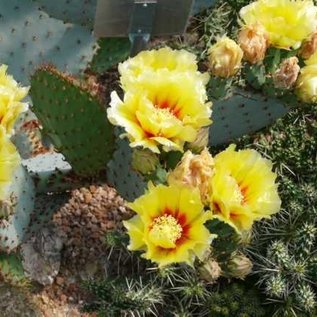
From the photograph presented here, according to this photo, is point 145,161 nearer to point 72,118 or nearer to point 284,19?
point 72,118

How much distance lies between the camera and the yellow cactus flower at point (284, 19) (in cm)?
192

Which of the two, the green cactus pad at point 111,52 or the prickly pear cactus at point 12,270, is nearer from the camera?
the prickly pear cactus at point 12,270

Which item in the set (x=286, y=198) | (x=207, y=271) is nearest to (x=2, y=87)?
(x=207, y=271)

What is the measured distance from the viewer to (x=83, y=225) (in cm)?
228

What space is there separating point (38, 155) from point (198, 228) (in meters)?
0.84

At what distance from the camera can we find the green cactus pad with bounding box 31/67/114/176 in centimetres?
195

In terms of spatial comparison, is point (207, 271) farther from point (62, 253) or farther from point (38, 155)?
point (38, 155)

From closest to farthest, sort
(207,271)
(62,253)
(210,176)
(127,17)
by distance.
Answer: (210,176), (207,271), (127,17), (62,253)

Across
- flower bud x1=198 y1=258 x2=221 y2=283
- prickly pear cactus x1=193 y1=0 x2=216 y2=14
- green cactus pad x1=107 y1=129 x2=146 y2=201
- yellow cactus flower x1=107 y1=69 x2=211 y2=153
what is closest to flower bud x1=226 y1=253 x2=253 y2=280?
flower bud x1=198 y1=258 x2=221 y2=283

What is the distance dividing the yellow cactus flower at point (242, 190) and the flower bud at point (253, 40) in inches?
10.9

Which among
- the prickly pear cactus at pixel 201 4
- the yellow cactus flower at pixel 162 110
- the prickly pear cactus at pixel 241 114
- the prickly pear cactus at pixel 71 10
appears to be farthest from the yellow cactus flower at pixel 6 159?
the prickly pear cactus at pixel 201 4

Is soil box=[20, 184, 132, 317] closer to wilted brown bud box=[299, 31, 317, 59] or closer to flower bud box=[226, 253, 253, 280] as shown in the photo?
flower bud box=[226, 253, 253, 280]

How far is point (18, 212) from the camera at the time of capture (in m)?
2.07

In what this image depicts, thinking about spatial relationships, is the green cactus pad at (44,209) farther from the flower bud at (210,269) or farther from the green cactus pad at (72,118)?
the flower bud at (210,269)
